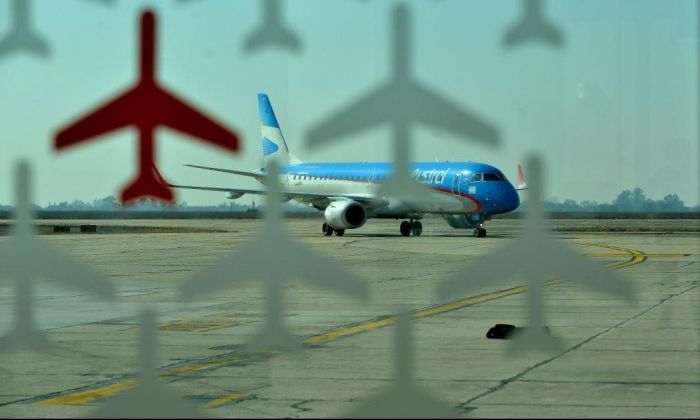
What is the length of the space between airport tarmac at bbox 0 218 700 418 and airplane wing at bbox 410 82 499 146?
0.82m

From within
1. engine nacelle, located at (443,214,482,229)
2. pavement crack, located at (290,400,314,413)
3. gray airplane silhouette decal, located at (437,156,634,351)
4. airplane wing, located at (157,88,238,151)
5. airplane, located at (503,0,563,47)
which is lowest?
pavement crack, located at (290,400,314,413)

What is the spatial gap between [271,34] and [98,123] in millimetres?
851

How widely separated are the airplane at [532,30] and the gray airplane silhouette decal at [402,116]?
1.26 feet

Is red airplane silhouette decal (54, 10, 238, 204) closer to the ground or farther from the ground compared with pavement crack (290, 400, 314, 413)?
farther from the ground

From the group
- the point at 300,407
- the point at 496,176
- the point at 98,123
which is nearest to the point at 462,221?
the point at 300,407

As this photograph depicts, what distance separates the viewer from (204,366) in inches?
690

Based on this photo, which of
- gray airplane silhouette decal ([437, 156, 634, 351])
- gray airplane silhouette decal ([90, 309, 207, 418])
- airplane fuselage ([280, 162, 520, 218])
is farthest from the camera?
Answer: gray airplane silhouette decal ([90, 309, 207, 418])

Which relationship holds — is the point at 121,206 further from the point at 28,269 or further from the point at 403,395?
the point at 403,395

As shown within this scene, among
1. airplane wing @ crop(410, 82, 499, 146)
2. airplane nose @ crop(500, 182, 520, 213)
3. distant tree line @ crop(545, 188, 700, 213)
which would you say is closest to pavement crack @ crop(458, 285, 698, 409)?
airplane nose @ crop(500, 182, 520, 213)

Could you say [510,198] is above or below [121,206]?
above

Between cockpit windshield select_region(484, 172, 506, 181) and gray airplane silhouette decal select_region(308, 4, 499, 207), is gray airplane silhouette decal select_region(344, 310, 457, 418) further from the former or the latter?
cockpit windshield select_region(484, 172, 506, 181)

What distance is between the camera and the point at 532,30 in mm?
5270

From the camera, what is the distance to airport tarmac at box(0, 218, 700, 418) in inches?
542

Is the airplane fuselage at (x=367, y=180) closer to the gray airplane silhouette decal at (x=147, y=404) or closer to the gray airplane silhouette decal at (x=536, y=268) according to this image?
the gray airplane silhouette decal at (x=536, y=268)
